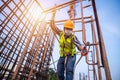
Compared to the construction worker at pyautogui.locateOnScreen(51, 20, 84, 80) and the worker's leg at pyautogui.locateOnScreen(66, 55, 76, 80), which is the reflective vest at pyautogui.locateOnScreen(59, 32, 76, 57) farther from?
the worker's leg at pyautogui.locateOnScreen(66, 55, 76, 80)

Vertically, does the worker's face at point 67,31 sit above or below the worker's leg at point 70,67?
above

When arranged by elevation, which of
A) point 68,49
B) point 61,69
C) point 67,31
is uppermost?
point 67,31

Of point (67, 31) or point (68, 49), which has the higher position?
point (67, 31)

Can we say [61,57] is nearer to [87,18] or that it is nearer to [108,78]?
[108,78]

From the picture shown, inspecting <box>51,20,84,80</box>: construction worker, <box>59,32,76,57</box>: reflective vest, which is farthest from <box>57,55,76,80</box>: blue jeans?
<box>59,32,76,57</box>: reflective vest

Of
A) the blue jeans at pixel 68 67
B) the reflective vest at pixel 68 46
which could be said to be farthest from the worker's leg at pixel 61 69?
Answer: the reflective vest at pixel 68 46

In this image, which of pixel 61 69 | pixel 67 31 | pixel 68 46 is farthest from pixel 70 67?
pixel 67 31

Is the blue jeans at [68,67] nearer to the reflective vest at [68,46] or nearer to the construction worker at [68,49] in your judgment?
the construction worker at [68,49]

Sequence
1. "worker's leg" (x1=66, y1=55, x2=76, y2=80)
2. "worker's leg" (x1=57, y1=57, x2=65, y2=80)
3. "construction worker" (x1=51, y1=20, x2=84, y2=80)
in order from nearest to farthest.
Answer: "worker's leg" (x1=66, y1=55, x2=76, y2=80)
"construction worker" (x1=51, y1=20, x2=84, y2=80)
"worker's leg" (x1=57, y1=57, x2=65, y2=80)

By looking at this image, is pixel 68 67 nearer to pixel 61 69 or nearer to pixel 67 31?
pixel 61 69

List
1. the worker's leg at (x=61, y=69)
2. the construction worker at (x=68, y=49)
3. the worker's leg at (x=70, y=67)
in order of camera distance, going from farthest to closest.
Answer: the worker's leg at (x=61, y=69)
the construction worker at (x=68, y=49)
the worker's leg at (x=70, y=67)

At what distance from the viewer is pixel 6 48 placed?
5574 mm

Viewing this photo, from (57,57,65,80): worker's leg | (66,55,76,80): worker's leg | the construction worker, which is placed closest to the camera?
(66,55,76,80): worker's leg

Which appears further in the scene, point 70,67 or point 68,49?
point 68,49
